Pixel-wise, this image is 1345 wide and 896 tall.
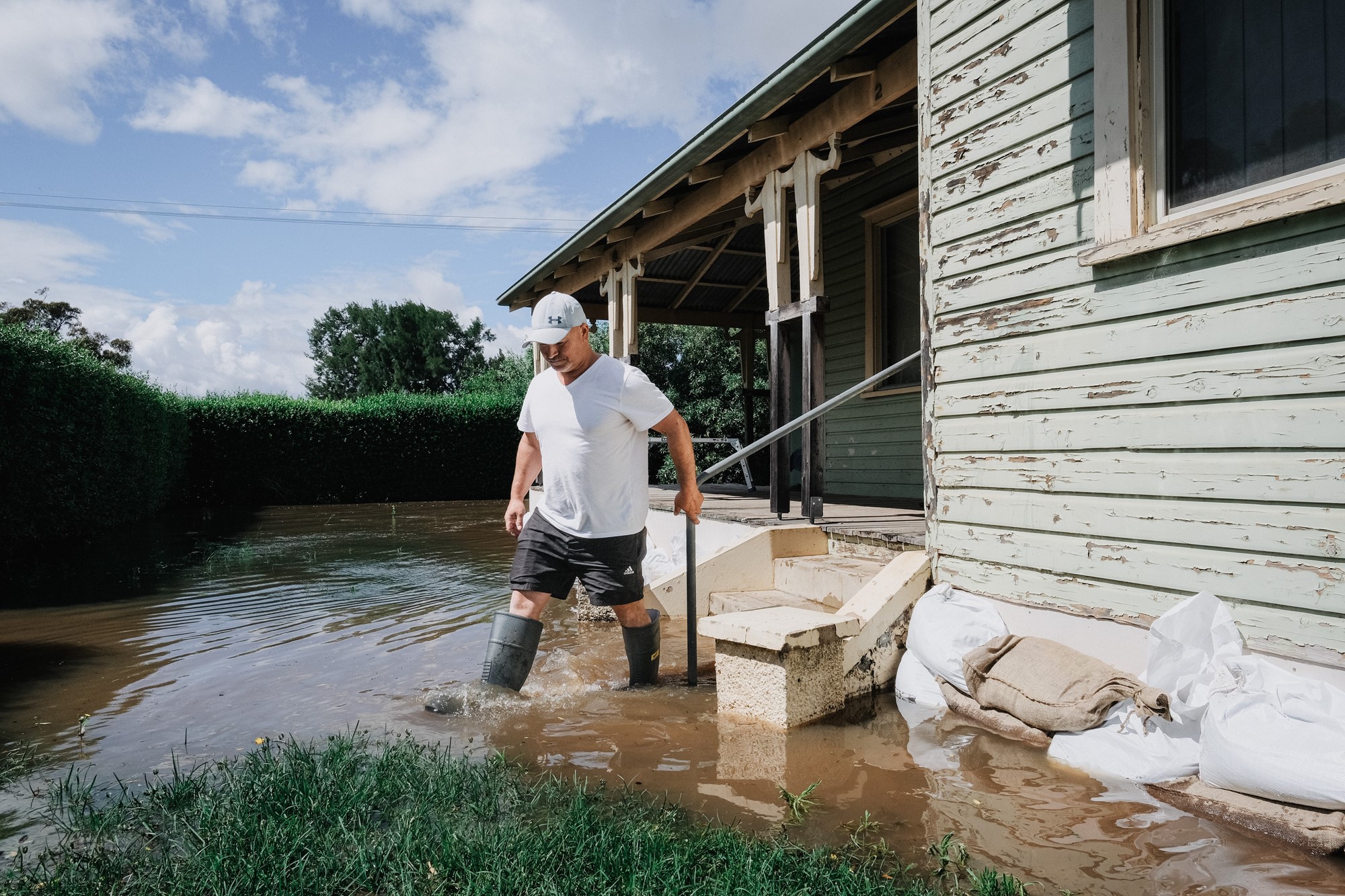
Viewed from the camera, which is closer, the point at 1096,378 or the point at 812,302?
the point at 1096,378

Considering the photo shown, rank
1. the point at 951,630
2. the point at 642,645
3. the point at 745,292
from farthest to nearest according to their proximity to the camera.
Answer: the point at 745,292 → the point at 642,645 → the point at 951,630

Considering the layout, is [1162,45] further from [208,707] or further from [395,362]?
[395,362]

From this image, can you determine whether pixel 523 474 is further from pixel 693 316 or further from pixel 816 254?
pixel 693 316

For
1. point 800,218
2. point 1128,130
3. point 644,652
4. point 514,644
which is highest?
point 800,218

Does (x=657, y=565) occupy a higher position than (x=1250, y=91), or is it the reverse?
(x=1250, y=91)

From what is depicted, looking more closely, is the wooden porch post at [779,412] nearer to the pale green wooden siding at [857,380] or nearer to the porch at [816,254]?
the porch at [816,254]

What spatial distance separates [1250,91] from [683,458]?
2.52 m

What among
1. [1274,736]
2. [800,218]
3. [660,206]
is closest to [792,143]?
[800,218]

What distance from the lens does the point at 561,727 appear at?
3.37 metres

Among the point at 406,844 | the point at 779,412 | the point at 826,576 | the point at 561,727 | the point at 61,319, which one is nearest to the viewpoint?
the point at 406,844

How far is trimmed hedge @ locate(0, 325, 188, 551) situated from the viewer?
28.6ft

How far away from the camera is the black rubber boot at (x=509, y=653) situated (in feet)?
11.9

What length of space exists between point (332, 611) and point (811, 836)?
457 cm

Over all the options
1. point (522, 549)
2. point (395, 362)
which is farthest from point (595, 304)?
point (395, 362)
